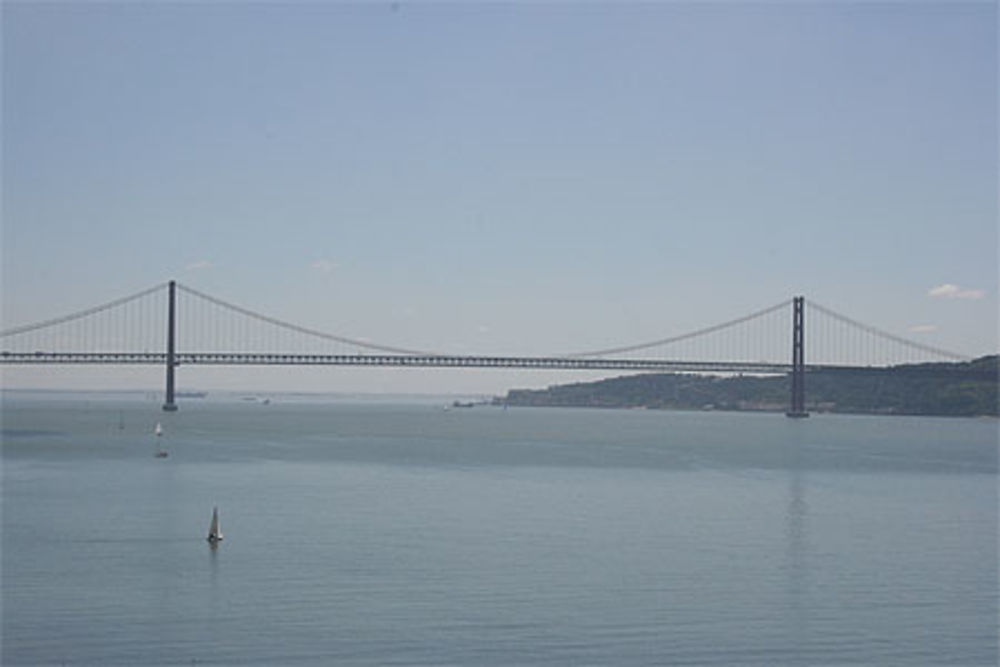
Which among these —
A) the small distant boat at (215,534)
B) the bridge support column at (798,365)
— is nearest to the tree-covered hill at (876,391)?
the bridge support column at (798,365)

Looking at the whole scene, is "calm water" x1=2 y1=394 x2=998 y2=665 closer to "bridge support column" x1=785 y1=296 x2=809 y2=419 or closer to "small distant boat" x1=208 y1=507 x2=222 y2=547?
"small distant boat" x1=208 y1=507 x2=222 y2=547

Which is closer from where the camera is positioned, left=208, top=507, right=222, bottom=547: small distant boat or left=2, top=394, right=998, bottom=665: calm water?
left=2, top=394, right=998, bottom=665: calm water

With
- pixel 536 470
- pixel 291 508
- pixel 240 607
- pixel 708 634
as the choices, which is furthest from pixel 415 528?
pixel 536 470

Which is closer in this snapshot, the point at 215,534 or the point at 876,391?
the point at 215,534

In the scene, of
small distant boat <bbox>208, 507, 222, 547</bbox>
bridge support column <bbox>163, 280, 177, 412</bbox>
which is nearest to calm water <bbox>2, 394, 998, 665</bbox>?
small distant boat <bbox>208, 507, 222, 547</bbox>

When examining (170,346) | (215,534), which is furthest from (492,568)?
(170,346)

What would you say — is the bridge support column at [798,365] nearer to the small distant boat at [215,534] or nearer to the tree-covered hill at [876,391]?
the tree-covered hill at [876,391]

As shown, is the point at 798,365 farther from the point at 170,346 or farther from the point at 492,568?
the point at 492,568

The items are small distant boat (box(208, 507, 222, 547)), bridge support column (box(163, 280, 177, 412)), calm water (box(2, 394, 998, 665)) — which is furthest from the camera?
bridge support column (box(163, 280, 177, 412))

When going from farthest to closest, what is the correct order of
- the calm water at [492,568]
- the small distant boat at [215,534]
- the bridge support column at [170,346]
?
1. the bridge support column at [170,346]
2. the small distant boat at [215,534]
3. the calm water at [492,568]
